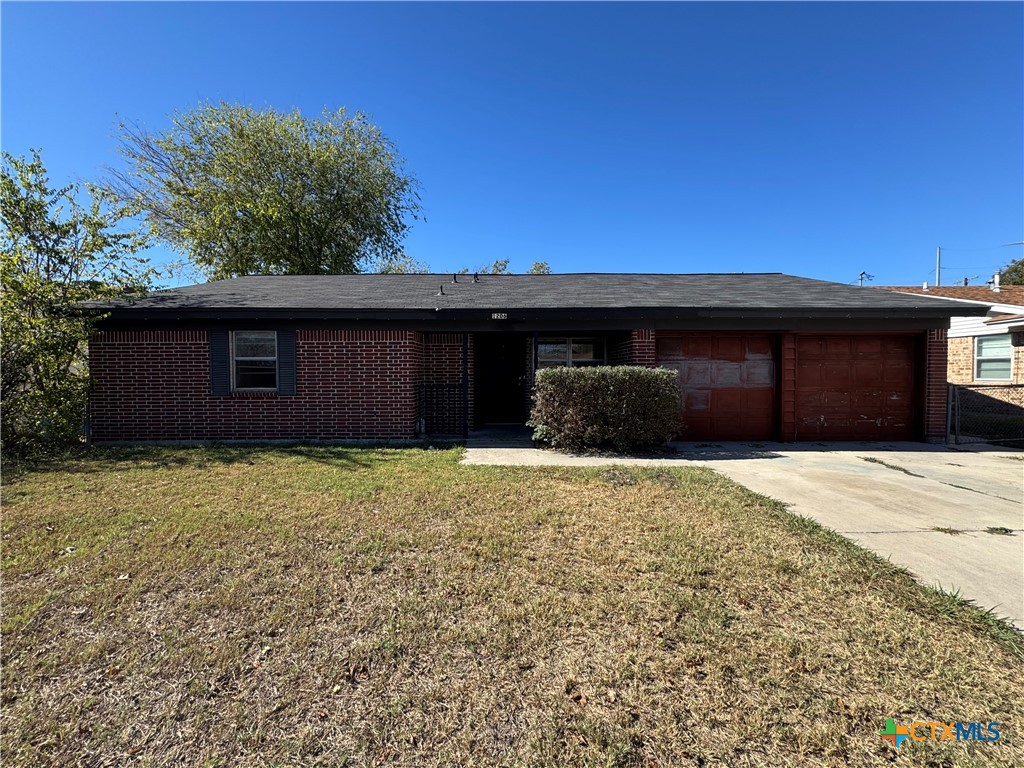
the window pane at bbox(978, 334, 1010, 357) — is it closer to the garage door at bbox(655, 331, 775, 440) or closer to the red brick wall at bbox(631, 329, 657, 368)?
the garage door at bbox(655, 331, 775, 440)

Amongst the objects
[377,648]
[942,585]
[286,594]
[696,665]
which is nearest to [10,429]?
[286,594]

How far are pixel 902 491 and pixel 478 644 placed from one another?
5702mm

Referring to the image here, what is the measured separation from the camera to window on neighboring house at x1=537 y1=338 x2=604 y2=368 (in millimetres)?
10734

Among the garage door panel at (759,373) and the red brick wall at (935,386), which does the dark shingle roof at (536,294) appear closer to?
the red brick wall at (935,386)

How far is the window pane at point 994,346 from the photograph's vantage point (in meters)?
11.3

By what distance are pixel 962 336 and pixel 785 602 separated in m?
14.8

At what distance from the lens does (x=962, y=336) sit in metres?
12.3

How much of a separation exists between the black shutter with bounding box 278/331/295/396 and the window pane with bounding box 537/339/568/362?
548cm

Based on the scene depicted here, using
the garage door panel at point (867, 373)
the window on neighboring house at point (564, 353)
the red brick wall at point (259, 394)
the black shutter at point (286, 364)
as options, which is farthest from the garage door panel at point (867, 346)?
the black shutter at point (286, 364)

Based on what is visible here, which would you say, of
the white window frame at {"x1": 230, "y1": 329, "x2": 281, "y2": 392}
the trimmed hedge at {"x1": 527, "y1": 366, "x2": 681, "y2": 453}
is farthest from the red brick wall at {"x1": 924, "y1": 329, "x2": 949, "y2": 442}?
the white window frame at {"x1": 230, "y1": 329, "x2": 281, "y2": 392}

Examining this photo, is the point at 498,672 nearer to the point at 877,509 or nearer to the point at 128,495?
the point at 877,509

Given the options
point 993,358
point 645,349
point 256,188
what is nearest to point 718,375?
point 645,349

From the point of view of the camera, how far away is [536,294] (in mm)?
10008

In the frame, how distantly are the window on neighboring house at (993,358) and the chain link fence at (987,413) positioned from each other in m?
0.39
